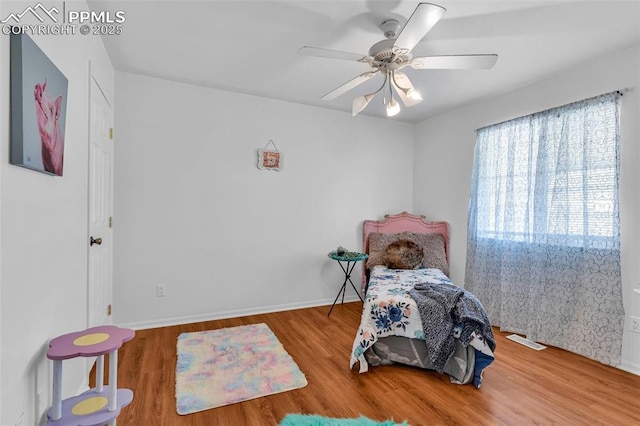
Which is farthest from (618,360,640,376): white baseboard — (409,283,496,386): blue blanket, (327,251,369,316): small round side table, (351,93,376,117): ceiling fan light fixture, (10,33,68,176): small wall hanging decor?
(10,33,68,176): small wall hanging decor

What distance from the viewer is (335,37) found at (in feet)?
7.53

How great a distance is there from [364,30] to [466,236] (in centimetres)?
268

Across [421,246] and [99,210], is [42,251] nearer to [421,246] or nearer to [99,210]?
[99,210]

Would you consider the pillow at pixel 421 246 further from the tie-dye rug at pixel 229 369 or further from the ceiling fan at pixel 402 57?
the ceiling fan at pixel 402 57

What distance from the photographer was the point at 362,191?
4.23 m

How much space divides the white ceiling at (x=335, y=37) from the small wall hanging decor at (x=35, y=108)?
3.25 feet

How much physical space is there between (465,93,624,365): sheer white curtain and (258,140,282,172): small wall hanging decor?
2369 millimetres

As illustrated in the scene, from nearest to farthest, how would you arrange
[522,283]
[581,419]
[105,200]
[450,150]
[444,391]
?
1. [581,419]
2. [444,391]
3. [105,200]
4. [522,283]
5. [450,150]

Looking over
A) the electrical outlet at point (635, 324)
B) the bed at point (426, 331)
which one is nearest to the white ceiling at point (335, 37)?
the bed at point (426, 331)

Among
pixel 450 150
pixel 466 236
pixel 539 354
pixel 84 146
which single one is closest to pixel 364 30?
pixel 84 146

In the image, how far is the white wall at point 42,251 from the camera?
1053mm

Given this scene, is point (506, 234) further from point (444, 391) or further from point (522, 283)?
point (444, 391)

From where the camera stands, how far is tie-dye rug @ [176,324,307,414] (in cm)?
197

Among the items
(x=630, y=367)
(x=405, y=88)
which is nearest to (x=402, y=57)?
(x=405, y=88)
